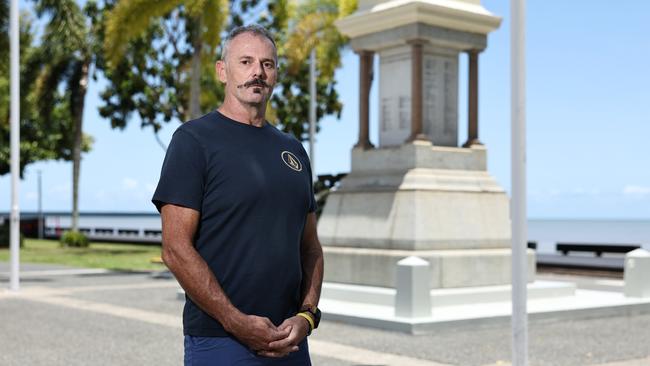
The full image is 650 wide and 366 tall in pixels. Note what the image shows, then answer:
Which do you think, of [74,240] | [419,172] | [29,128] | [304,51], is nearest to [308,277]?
[419,172]

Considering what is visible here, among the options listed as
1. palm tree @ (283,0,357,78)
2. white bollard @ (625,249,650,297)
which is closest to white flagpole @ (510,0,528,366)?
white bollard @ (625,249,650,297)

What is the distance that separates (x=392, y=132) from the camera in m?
13.6

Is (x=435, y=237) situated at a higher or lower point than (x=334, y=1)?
lower

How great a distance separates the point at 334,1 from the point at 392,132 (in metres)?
15.5

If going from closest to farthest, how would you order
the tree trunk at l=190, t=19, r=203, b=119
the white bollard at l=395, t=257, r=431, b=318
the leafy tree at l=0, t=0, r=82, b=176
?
the white bollard at l=395, t=257, r=431, b=318
the tree trunk at l=190, t=19, r=203, b=119
the leafy tree at l=0, t=0, r=82, b=176

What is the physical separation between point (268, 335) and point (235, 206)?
1.38ft

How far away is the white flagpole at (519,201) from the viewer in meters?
6.68

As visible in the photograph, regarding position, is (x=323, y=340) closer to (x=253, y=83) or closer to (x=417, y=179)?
(x=417, y=179)

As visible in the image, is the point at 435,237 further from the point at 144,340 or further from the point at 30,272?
the point at 30,272

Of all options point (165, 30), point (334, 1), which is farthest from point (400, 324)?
point (165, 30)

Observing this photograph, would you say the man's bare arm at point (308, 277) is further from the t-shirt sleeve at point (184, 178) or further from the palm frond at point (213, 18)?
the palm frond at point (213, 18)

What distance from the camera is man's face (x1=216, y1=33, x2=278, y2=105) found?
2.87 metres

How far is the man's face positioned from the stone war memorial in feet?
28.6

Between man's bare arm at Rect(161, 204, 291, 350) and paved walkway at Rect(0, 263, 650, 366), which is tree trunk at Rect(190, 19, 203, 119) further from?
man's bare arm at Rect(161, 204, 291, 350)
